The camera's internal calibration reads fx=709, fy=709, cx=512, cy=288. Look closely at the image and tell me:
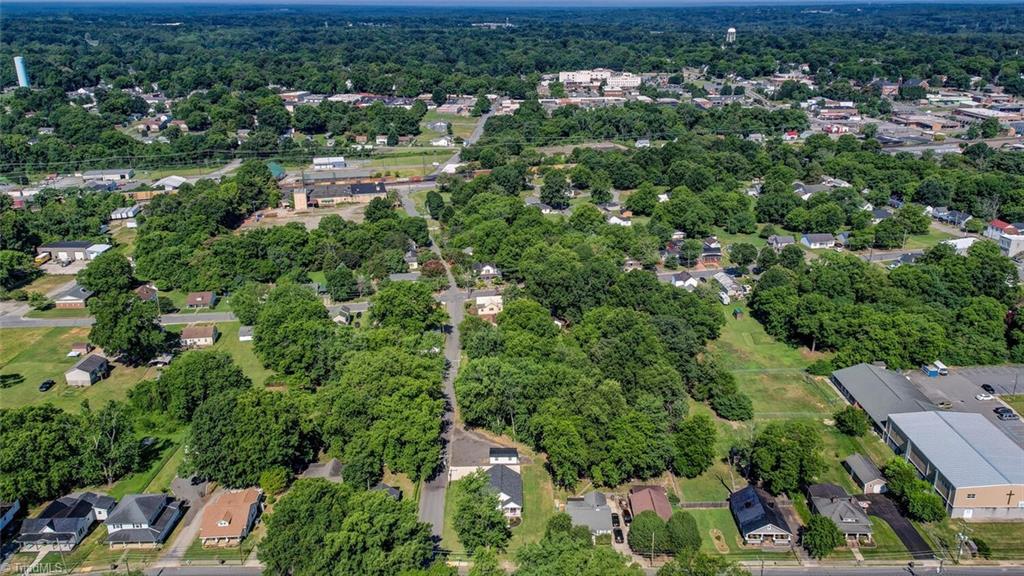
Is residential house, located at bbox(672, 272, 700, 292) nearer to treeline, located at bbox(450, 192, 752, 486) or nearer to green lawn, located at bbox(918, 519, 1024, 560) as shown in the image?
treeline, located at bbox(450, 192, 752, 486)

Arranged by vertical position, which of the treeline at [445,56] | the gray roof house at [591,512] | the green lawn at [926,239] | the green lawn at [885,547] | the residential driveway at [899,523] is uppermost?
the treeline at [445,56]

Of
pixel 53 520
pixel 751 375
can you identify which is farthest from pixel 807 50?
pixel 53 520

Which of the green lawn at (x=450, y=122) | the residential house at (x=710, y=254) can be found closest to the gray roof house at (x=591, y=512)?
the residential house at (x=710, y=254)

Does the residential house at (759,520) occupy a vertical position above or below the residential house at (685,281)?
below

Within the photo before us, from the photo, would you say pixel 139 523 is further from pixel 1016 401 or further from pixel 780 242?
pixel 780 242

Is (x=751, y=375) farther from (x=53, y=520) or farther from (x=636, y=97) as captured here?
(x=636, y=97)

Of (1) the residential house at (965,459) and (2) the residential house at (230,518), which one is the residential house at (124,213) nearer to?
(2) the residential house at (230,518)
